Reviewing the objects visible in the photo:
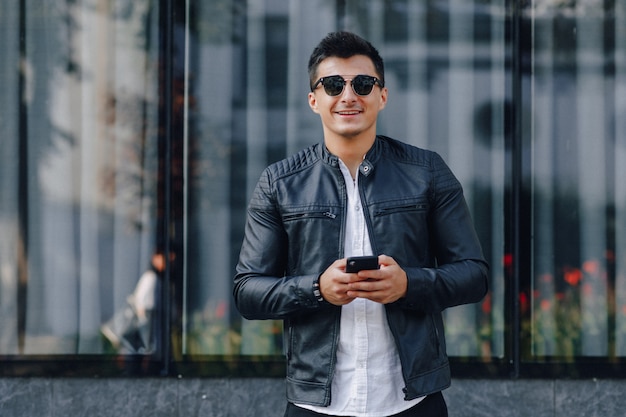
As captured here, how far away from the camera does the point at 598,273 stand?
5.31m

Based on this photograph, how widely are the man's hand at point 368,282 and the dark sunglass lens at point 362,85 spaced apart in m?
0.61

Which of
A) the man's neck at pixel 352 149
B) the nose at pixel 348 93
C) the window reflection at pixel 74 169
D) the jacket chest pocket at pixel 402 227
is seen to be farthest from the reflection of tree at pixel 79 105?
the jacket chest pocket at pixel 402 227

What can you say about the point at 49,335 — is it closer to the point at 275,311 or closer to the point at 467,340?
the point at 467,340

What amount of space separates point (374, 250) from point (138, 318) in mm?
3090

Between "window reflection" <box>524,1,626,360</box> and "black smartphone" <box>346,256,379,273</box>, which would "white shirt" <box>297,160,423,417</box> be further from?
"window reflection" <box>524,1,626,360</box>

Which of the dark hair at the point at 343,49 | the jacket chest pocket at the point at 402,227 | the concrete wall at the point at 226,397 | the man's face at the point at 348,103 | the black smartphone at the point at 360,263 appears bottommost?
the concrete wall at the point at 226,397

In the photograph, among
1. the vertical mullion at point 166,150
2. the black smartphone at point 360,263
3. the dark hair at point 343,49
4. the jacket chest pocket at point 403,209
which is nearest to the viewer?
the black smartphone at point 360,263

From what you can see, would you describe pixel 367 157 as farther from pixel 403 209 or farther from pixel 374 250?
pixel 374 250

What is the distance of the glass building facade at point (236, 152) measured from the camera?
530cm

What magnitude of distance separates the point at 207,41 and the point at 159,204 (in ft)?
3.83

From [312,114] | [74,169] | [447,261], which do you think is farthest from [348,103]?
[74,169]

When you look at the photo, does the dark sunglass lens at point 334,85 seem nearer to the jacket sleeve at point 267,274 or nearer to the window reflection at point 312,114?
the jacket sleeve at point 267,274

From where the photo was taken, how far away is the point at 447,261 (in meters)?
2.68

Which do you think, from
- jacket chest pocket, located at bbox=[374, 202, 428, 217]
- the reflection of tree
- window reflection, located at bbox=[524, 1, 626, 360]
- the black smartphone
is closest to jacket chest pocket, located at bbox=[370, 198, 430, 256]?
jacket chest pocket, located at bbox=[374, 202, 428, 217]
